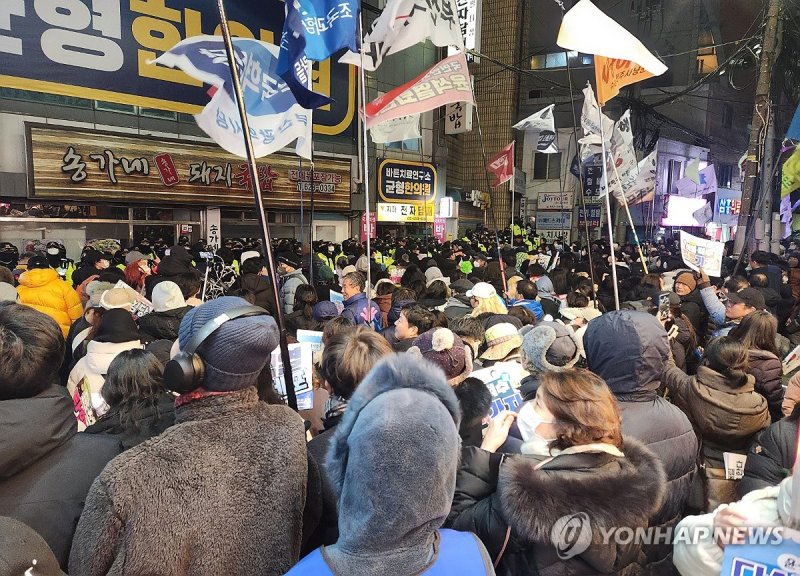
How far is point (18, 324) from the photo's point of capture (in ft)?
5.55

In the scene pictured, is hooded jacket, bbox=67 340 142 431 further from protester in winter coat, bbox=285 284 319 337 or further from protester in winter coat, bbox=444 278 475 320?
protester in winter coat, bbox=444 278 475 320

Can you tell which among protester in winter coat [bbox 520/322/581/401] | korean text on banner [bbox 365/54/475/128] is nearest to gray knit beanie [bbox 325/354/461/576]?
protester in winter coat [bbox 520/322/581/401]

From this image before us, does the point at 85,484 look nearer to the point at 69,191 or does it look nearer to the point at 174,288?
the point at 174,288

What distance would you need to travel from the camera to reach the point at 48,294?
202 inches

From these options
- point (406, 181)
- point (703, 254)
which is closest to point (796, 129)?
point (703, 254)

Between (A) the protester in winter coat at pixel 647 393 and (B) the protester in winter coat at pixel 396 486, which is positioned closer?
(B) the protester in winter coat at pixel 396 486

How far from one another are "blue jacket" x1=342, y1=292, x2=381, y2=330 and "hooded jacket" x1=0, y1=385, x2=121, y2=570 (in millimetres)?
3247

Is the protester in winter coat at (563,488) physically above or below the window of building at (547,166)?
below

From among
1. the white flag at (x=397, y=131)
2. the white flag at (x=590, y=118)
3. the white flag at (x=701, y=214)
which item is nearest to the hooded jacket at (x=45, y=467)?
the white flag at (x=590, y=118)

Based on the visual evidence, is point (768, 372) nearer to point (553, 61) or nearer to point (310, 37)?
point (310, 37)

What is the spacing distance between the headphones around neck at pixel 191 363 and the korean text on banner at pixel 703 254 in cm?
500

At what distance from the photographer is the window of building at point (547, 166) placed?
30.6 m

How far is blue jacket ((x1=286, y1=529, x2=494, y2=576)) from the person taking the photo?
1177 millimetres

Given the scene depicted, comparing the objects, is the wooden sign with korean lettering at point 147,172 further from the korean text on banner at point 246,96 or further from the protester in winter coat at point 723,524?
the protester in winter coat at point 723,524
